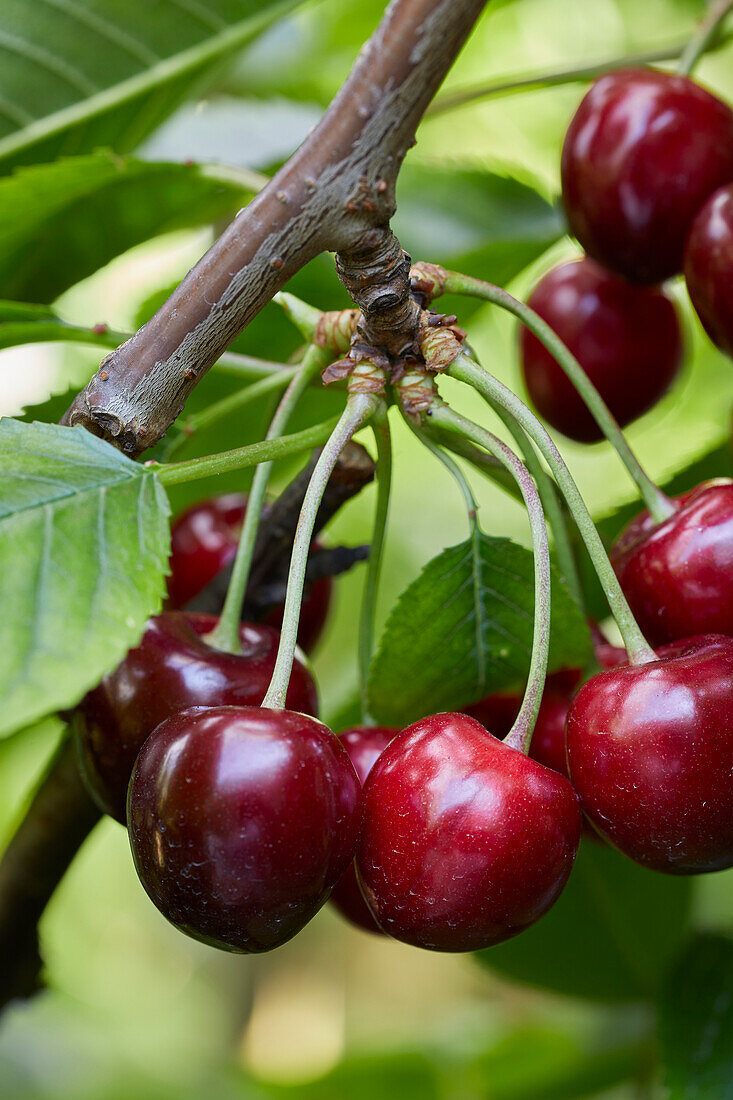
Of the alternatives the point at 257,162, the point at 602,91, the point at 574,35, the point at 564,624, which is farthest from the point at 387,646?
the point at 574,35

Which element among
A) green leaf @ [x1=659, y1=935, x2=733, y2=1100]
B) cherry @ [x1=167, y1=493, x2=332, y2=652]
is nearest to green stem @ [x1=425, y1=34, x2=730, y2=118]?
cherry @ [x1=167, y1=493, x2=332, y2=652]

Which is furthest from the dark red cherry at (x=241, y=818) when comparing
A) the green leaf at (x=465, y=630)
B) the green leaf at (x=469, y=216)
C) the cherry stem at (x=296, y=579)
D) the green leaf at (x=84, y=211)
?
the green leaf at (x=469, y=216)

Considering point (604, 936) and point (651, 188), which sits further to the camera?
point (604, 936)

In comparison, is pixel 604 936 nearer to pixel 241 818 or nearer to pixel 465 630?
pixel 465 630

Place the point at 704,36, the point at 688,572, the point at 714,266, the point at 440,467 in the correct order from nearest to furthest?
the point at 688,572, the point at 714,266, the point at 704,36, the point at 440,467

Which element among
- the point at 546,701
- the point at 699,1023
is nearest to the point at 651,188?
the point at 546,701

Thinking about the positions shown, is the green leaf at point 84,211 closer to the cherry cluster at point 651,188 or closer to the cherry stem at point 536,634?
the cherry cluster at point 651,188
